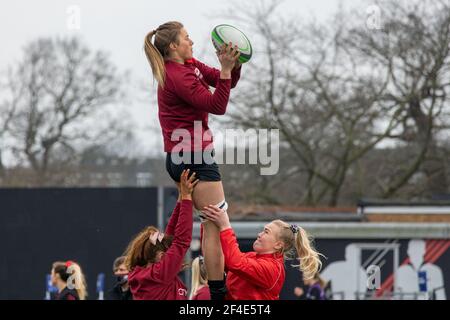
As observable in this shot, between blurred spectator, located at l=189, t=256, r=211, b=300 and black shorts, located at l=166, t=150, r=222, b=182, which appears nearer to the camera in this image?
black shorts, located at l=166, t=150, r=222, b=182


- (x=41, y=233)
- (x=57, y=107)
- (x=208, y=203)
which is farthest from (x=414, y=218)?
(x=57, y=107)

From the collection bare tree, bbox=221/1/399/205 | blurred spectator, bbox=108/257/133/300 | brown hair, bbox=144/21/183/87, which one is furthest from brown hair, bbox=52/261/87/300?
bare tree, bbox=221/1/399/205

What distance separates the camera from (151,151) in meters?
52.4

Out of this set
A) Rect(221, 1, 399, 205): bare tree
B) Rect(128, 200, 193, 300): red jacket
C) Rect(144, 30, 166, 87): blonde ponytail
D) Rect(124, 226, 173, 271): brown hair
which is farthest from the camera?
Rect(221, 1, 399, 205): bare tree

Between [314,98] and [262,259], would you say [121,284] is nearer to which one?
[262,259]

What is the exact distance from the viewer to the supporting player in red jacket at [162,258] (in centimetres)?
707

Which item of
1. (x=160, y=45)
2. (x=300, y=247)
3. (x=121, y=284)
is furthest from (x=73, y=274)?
(x=160, y=45)

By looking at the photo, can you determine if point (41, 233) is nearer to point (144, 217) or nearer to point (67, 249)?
point (67, 249)

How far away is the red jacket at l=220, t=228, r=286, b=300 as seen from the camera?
6.62 metres

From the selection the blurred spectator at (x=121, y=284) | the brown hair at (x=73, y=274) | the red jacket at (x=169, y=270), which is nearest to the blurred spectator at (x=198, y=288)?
the blurred spectator at (x=121, y=284)

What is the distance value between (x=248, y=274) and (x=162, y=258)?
86 cm

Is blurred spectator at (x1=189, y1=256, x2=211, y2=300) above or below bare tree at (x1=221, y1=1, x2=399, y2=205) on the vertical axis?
below

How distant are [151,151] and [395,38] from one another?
86.1 feet

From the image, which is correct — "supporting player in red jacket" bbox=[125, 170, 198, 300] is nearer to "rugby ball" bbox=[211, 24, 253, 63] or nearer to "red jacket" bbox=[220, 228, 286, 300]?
"red jacket" bbox=[220, 228, 286, 300]
